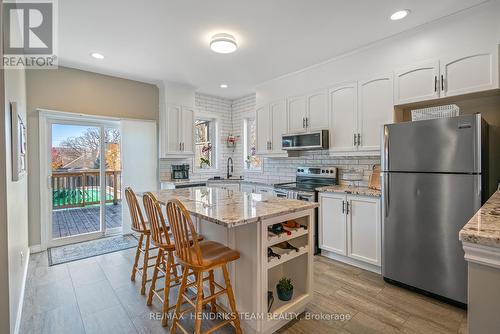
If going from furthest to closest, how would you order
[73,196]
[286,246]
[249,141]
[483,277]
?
[249,141], [73,196], [286,246], [483,277]

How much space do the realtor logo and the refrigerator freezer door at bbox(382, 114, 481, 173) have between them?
3.24 metres

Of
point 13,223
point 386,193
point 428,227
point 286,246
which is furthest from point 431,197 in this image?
point 13,223

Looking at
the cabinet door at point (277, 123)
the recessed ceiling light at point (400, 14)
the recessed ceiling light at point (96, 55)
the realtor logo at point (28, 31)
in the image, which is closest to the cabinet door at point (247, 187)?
the cabinet door at point (277, 123)

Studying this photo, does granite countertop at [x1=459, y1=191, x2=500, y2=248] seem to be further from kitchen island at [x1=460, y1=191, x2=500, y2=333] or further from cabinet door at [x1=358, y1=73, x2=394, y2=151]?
cabinet door at [x1=358, y1=73, x2=394, y2=151]

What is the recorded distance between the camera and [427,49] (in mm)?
2656

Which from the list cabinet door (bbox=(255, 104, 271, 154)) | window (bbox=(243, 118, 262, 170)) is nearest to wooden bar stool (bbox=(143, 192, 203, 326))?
cabinet door (bbox=(255, 104, 271, 154))

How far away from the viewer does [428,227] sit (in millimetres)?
2340

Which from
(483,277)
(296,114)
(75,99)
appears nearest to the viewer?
(483,277)

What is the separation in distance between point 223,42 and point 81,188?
3297 millimetres

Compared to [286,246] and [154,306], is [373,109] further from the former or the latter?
[154,306]

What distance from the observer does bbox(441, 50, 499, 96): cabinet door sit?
7.43 feet

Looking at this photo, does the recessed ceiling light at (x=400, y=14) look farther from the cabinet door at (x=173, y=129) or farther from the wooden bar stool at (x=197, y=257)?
the cabinet door at (x=173, y=129)

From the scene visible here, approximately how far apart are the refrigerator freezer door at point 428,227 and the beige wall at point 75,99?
4079 millimetres

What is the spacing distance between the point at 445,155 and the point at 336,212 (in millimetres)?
1334
